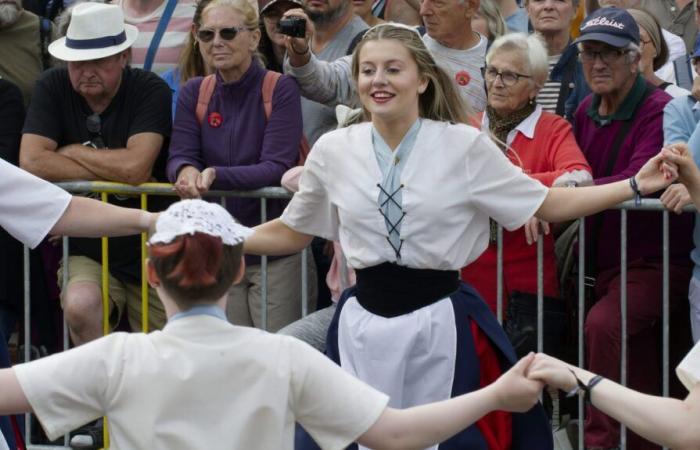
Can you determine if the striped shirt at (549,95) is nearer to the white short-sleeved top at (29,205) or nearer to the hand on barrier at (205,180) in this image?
the hand on barrier at (205,180)

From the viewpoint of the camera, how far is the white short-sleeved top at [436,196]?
5645 mm

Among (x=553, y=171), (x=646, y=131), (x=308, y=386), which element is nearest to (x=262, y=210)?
(x=553, y=171)

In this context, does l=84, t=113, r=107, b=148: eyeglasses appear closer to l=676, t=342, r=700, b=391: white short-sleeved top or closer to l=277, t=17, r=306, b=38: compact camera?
l=277, t=17, r=306, b=38: compact camera

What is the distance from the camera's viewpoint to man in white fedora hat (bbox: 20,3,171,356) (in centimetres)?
732

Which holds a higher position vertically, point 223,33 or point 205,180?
point 223,33

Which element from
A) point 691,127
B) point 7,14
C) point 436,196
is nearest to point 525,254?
point 691,127

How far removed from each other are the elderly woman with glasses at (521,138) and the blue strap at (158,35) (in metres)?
1.94

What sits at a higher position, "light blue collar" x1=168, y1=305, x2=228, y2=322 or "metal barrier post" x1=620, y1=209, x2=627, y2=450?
"light blue collar" x1=168, y1=305, x2=228, y2=322

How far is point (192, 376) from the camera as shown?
4008 mm

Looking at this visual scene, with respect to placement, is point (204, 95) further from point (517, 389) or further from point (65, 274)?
point (517, 389)

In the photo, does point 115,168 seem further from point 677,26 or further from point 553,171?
point 677,26

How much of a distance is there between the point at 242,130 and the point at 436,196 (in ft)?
6.12

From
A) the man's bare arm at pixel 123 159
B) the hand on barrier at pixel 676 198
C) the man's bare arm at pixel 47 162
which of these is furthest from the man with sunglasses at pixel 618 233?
the man's bare arm at pixel 47 162

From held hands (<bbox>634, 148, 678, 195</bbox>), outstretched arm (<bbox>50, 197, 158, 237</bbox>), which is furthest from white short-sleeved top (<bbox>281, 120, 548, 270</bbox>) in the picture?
outstretched arm (<bbox>50, 197, 158, 237</bbox>)
